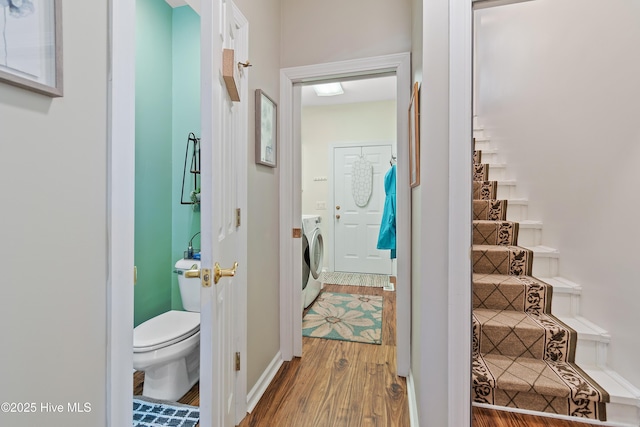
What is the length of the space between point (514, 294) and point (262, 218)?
1872 mm

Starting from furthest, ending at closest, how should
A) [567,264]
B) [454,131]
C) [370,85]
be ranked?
[370,85]
[567,264]
[454,131]

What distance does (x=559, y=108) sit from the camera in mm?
2094

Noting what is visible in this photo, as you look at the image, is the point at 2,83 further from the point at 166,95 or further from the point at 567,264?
the point at 567,264

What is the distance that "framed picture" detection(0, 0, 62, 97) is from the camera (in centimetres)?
53

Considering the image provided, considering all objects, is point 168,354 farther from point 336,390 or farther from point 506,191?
point 506,191

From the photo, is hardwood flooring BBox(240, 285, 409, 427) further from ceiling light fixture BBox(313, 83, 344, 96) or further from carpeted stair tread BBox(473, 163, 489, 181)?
ceiling light fixture BBox(313, 83, 344, 96)

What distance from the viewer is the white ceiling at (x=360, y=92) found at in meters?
3.55

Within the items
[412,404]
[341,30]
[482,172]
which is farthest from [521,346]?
[341,30]

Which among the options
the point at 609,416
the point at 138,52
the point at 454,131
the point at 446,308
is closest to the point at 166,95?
the point at 138,52

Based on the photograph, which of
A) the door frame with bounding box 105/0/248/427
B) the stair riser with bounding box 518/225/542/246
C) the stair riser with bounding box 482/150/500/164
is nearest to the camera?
the door frame with bounding box 105/0/248/427

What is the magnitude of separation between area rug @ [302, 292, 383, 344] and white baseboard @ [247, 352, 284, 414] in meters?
0.55

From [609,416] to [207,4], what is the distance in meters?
2.62

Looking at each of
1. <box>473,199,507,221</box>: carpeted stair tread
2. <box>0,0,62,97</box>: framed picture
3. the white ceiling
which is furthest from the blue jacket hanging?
<box>0,0,62,97</box>: framed picture

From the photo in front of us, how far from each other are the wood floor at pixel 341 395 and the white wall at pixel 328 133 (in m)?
2.49
